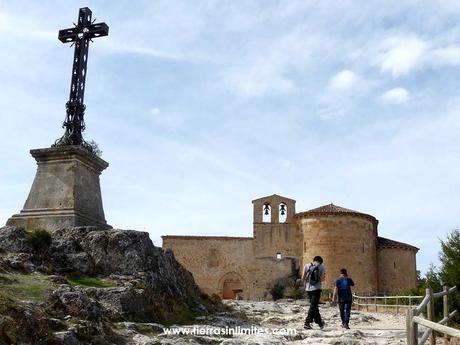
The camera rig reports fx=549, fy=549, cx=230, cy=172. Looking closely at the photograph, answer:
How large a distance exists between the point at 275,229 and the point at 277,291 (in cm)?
424

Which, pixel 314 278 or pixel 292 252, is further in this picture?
pixel 292 252

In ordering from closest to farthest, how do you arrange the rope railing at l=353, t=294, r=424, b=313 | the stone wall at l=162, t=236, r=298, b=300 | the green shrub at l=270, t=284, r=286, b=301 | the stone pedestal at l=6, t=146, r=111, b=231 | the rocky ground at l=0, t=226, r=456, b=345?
the rocky ground at l=0, t=226, r=456, b=345 → the stone pedestal at l=6, t=146, r=111, b=231 → the rope railing at l=353, t=294, r=424, b=313 → the green shrub at l=270, t=284, r=286, b=301 → the stone wall at l=162, t=236, r=298, b=300

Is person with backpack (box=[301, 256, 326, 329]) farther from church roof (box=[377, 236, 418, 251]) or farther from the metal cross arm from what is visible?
church roof (box=[377, 236, 418, 251])

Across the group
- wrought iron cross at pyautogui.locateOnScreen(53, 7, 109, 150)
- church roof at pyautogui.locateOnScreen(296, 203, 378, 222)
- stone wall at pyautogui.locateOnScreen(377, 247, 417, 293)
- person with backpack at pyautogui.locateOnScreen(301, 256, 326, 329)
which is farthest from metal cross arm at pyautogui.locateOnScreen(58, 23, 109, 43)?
stone wall at pyautogui.locateOnScreen(377, 247, 417, 293)

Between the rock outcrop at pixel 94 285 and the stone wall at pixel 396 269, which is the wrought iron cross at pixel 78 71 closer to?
the rock outcrop at pixel 94 285

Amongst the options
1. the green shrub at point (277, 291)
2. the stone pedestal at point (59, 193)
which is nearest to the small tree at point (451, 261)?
the stone pedestal at point (59, 193)

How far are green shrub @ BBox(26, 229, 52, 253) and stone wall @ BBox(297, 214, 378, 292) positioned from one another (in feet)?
77.6

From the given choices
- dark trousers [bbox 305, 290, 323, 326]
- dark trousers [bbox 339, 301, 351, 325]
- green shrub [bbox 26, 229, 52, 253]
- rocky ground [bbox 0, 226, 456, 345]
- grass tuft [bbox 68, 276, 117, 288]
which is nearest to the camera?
rocky ground [bbox 0, 226, 456, 345]

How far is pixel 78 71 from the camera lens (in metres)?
16.1

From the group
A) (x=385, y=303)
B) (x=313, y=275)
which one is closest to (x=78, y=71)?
(x=313, y=275)

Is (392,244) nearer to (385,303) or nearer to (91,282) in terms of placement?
(385,303)

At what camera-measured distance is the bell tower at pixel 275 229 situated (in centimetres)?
3756

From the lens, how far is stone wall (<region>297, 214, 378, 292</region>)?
114ft

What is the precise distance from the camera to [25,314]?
25.7 ft
